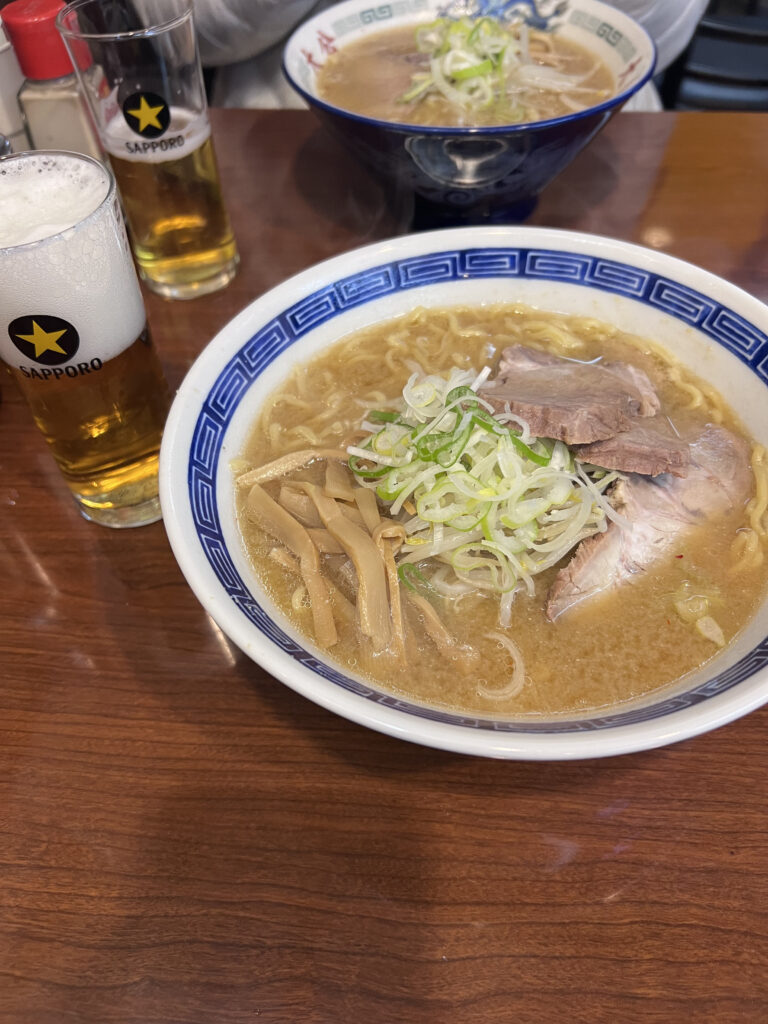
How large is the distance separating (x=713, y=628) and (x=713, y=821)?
29cm

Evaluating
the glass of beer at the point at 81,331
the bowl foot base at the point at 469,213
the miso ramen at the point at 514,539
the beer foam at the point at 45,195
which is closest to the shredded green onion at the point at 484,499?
the miso ramen at the point at 514,539

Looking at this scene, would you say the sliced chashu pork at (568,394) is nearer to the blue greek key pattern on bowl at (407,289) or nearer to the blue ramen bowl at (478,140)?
the blue greek key pattern on bowl at (407,289)

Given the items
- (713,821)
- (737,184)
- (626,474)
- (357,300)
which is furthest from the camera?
(737,184)

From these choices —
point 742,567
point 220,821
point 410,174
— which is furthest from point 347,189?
point 220,821

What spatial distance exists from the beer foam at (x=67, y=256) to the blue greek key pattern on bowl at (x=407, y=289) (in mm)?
207

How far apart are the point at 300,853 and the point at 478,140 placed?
1.42 meters

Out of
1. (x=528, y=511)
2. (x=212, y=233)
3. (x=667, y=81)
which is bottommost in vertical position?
(x=667, y=81)

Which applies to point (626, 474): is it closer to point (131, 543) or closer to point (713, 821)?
point (713, 821)

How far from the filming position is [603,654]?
3.73ft

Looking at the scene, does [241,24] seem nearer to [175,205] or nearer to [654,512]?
[175,205]

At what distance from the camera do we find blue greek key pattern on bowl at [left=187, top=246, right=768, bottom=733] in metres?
0.93

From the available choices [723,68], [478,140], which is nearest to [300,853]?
[478,140]

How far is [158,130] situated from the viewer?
1.69 m

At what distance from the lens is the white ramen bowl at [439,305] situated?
86cm
